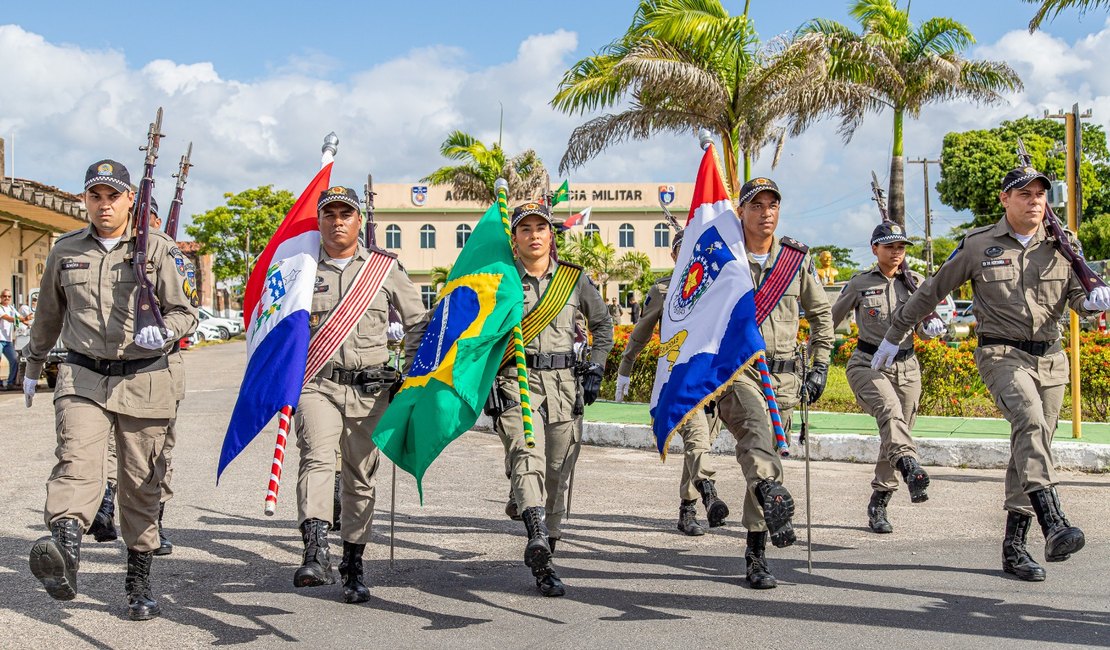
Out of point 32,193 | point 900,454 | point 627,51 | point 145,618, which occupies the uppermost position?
point 627,51

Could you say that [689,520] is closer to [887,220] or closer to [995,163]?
[887,220]

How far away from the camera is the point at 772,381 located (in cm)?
661

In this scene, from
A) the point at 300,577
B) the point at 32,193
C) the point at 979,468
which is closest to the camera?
the point at 300,577

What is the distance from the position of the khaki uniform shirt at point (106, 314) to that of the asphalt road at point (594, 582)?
→ 1.12 m

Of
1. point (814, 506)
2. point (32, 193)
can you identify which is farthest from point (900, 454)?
point (32, 193)

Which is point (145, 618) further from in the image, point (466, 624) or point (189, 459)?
point (189, 459)

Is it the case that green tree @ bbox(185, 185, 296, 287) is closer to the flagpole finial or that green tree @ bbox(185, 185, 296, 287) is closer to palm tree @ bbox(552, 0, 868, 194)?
palm tree @ bbox(552, 0, 868, 194)

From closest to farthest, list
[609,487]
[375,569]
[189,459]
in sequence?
1. [375,569]
2. [609,487]
3. [189,459]

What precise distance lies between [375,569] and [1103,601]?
157 inches

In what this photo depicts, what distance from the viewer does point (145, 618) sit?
17.6 feet

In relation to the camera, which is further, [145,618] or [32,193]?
[32,193]

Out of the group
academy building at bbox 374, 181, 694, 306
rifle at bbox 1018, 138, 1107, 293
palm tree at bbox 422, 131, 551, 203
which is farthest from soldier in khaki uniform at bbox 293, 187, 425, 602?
academy building at bbox 374, 181, 694, 306

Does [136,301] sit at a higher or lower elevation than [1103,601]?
higher

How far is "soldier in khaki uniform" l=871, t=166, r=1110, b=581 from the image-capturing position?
19.9ft
